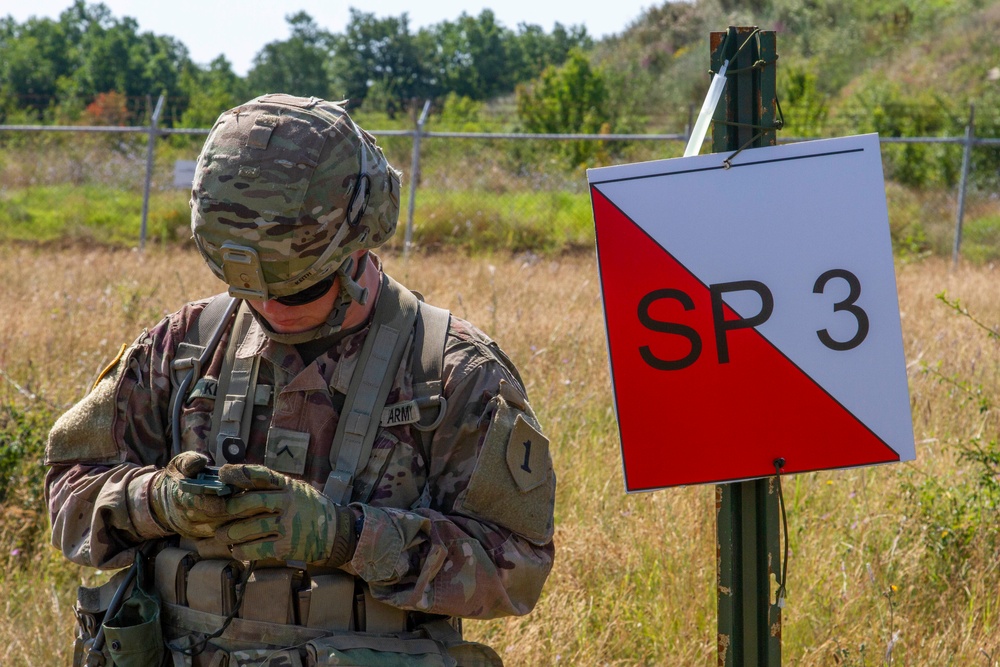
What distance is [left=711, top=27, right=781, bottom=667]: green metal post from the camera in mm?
1767

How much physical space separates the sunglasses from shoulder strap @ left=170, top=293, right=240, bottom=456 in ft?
0.64

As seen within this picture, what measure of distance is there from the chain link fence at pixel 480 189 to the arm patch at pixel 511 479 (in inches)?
273

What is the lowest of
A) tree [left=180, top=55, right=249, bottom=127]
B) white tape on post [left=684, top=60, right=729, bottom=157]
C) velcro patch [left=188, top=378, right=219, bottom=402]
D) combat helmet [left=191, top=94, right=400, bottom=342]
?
velcro patch [left=188, top=378, right=219, bottom=402]

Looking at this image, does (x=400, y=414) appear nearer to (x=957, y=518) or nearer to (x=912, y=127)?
(x=957, y=518)

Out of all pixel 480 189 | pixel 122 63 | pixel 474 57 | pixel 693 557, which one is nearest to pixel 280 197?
pixel 693 557

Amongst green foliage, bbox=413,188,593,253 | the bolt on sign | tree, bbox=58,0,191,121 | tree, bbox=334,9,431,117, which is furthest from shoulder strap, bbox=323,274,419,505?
tree, bbox=334,9,431,117

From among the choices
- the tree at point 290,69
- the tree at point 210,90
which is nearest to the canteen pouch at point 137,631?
the tree at point 210,90

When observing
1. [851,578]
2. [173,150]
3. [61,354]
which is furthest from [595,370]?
[173,150]

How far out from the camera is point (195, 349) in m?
1.86

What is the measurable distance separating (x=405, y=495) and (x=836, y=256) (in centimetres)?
89

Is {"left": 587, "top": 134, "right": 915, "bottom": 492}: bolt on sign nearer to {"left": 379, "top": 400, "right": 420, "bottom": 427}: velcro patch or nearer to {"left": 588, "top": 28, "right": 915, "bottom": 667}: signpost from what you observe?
{"left": 588, "top": 28, "right": 915, "bottom": 667}: signpost

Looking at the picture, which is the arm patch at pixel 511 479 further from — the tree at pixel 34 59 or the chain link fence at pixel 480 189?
the tree at pixel 34 59

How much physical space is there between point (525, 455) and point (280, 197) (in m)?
0.62

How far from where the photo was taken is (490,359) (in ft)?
5.88
